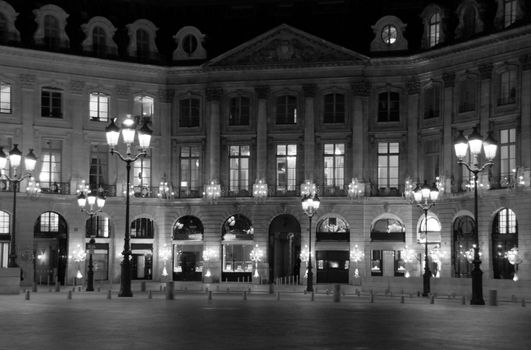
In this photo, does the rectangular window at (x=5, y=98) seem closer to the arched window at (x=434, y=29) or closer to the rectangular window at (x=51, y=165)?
the rectangular window at (x=51, y=165)

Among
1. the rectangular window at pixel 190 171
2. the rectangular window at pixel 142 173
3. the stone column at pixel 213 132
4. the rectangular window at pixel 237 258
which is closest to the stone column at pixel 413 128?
the rectangular window at pixel 237 258

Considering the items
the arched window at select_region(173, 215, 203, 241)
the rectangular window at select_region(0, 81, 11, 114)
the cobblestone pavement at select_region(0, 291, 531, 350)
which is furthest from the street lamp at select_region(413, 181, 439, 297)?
the rectangular window at select_region(0, 81, 11, 114)

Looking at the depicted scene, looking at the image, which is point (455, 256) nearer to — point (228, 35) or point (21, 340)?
point (228, 35)

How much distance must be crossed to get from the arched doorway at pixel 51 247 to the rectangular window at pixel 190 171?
28.9ft

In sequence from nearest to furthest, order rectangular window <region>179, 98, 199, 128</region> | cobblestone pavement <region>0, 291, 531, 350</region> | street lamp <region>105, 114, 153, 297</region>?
1. cobblestone pavement <region>0, 291, 531, 350</region>
2. street lamp <region>105, 114, 153, 297</region>
3. rectangular window <region>179, 98, 199, 128</region>

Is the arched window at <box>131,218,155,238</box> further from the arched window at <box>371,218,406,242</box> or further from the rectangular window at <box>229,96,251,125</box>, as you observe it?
the arched window at <box>371,218,406,242</box>

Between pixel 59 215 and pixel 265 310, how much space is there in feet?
129

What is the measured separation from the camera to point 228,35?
77.3 metres

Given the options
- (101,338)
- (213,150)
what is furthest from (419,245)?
(101,338)

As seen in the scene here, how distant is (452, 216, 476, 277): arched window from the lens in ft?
221

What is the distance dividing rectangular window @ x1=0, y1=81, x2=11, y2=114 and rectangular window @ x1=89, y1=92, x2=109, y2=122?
571 centimetres

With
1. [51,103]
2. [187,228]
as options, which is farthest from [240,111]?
[51,103]

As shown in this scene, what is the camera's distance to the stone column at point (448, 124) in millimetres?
69125

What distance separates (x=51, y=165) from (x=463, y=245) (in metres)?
26.9
